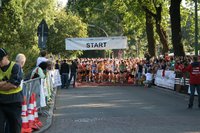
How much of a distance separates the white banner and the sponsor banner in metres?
5.66

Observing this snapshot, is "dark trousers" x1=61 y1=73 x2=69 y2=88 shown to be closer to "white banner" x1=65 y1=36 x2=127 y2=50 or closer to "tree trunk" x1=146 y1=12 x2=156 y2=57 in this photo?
"white banner" x1=65 y1=36 x2=127 y2=50

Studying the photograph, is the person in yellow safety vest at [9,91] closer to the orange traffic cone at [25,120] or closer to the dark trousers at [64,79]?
the orange traffic cone at [25,120]

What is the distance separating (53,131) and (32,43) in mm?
38820

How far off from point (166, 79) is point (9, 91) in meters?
20.9

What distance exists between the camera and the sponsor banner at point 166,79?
88.9ft

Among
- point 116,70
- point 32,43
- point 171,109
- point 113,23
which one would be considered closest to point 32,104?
point 171,109

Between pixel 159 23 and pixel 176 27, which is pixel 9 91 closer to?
pixel 176 27

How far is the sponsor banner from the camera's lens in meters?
27.1

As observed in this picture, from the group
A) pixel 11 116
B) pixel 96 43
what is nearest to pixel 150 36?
pixel 96 43

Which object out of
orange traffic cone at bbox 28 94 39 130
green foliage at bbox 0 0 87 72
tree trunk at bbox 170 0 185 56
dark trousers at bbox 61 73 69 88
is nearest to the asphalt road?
orange traffic cone at bbox 28 94 39 130

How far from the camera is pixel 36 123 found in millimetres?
12172

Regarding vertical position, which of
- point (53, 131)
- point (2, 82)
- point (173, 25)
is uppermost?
point (173, 25)

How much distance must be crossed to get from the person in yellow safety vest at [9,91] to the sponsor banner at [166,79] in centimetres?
1901

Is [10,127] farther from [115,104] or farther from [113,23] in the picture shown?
[113,23]
